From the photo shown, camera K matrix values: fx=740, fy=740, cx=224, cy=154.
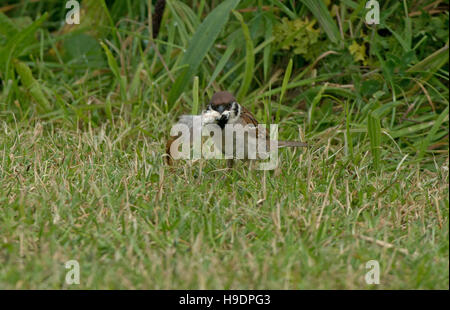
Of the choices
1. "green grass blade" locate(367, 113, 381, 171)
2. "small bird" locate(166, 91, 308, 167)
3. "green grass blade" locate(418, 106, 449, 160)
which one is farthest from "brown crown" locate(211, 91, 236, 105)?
"green grass blade" locate(418, 106, 449, 160)

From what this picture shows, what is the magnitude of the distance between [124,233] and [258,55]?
2989 millimetres

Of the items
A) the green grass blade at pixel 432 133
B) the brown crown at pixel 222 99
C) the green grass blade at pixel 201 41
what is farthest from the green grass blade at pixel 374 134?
the green grass blade at pixel 201 41

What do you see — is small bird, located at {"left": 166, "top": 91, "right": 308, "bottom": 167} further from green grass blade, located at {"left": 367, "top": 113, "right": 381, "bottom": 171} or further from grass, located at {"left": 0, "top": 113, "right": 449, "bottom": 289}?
green grass blade, located at {"left": 367, "top": 113, "right": 381, "bottom": 171}

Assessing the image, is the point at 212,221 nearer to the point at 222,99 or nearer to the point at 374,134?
the point at 222,99

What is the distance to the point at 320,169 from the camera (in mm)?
4465

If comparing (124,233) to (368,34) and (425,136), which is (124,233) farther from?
(368,34)

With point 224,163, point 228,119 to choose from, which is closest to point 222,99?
point 228,119

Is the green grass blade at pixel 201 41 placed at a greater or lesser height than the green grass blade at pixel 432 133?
greater

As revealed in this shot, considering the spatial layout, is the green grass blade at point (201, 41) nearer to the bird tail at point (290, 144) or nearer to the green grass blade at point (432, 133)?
the bird tail at point (290, 144)

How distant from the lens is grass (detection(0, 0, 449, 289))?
3.07 m

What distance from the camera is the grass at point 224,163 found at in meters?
3.07

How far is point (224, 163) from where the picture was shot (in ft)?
15.8

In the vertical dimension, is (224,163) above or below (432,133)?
below

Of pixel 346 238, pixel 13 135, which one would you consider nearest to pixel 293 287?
pixel 346 238
